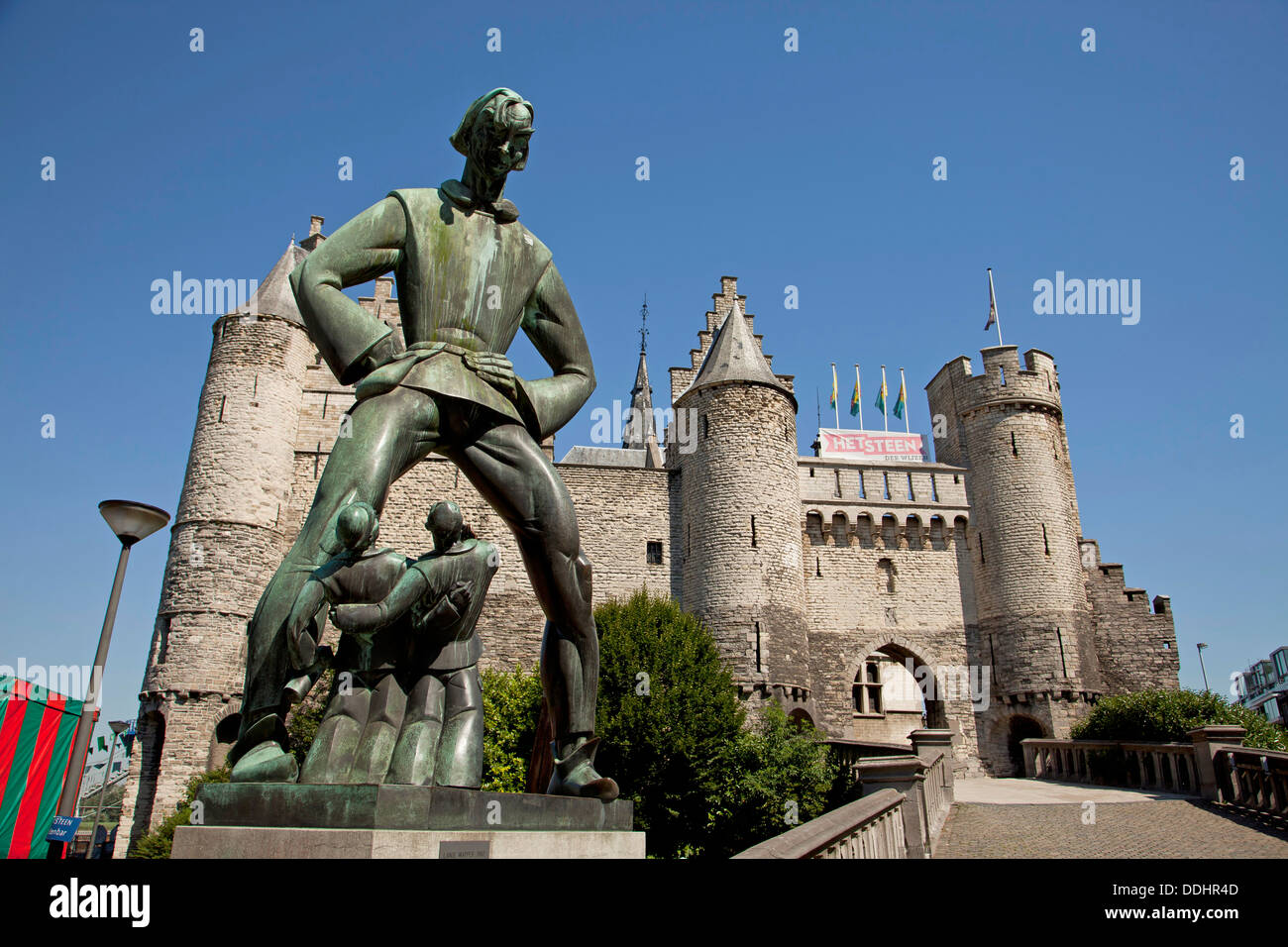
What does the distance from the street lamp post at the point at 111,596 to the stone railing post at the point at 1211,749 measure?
13738 millimetres

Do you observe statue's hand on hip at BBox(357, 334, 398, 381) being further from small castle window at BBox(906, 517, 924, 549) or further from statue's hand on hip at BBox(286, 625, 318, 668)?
small castle window at BBox(906, 517, 924, 549)

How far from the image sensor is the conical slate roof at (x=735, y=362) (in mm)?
28500

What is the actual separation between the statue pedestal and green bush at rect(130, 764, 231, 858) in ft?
57.5

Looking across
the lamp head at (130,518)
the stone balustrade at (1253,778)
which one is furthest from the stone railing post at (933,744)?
the lamp head at (130,518)

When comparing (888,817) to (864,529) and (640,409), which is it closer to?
(864,529)

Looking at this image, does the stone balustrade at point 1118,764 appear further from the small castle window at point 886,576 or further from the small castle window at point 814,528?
the small castle window at point 814,528

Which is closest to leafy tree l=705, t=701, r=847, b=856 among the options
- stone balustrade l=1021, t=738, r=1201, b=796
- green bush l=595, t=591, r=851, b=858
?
green bush l=595, t=591, r=851, b=858

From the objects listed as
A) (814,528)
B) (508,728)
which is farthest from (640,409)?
(508,728)

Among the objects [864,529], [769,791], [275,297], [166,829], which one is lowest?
[166,829]

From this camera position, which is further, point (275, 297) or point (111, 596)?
point (275, 297)

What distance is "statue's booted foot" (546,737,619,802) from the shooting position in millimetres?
2930

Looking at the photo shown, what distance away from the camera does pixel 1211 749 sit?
40.1 ft

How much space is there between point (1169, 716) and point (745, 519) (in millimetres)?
12072

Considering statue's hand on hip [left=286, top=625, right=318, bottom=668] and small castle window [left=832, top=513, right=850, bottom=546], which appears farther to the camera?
small castle window [left=832, top=513, right=850, bottom=546]
